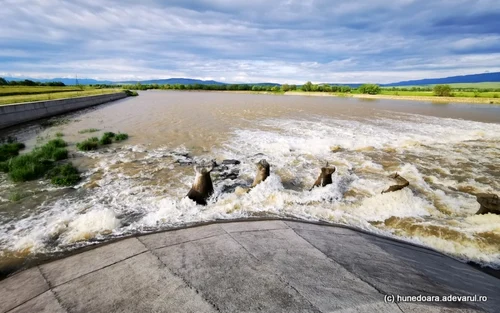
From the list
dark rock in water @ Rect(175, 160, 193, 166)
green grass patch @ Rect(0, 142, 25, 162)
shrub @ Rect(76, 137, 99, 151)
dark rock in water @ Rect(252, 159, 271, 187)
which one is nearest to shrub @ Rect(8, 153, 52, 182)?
green grass patch @ Rect(0, 142, 25, 162)

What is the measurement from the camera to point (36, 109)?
23.2 metres

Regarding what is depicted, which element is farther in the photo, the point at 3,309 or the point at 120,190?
the point at 120,190

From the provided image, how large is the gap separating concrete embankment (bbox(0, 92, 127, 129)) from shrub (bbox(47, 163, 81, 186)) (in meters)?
13.4

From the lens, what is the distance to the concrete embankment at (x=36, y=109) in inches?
736

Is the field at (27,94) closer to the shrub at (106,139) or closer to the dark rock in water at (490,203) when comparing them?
the shrub at (106,139)

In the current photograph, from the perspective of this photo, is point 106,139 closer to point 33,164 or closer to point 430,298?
point 33,164

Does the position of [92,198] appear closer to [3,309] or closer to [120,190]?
[120,190]

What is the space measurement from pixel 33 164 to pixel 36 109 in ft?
59.9

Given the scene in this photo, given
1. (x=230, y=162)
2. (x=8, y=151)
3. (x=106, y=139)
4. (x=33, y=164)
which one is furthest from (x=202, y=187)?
(x=8, y=151)

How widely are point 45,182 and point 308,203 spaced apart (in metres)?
9.00

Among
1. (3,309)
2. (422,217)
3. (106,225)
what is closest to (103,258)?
(3,309)

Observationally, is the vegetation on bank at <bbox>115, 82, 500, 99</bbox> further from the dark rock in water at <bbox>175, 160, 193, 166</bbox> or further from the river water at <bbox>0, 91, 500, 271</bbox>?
the dark rock in water at <bbox>175, 160, 193, 166</bbox>

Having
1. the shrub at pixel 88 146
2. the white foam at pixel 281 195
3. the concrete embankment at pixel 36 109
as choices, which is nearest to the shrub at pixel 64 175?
the white foam at pixel 281 195

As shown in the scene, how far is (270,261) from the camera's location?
3.96m
